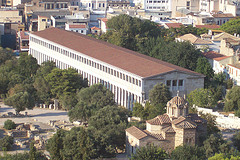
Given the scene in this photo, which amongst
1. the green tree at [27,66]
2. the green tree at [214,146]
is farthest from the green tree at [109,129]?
the green tree at [27,66]

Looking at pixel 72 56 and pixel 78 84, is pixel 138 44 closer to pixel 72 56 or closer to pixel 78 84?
pixel 72 56

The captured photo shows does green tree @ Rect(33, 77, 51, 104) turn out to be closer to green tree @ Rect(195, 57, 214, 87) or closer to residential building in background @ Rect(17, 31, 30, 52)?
green tree @ Rect(195, 57, 214, 87)

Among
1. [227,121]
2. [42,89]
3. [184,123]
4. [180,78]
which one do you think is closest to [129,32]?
[42,89]

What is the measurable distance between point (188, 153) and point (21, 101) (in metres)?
37.6

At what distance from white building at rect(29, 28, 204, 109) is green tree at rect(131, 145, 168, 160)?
28528 mm

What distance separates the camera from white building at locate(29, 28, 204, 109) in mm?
102625

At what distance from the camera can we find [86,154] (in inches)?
2980

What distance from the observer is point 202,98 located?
324 feet

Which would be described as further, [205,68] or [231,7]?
[231,7]

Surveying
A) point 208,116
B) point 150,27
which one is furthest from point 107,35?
point 208,116

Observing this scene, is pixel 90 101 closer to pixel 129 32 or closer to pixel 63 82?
pixel 63 82

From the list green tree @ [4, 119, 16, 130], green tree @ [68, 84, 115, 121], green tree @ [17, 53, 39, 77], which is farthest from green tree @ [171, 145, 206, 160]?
green tree @ [17, 53, 39, 77]

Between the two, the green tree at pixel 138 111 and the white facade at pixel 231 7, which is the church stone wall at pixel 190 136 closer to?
the green tree at pixel 138 111

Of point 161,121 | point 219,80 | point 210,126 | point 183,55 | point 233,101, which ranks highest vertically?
point 183,55
